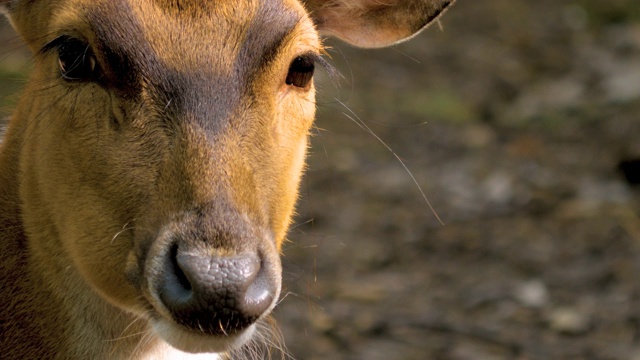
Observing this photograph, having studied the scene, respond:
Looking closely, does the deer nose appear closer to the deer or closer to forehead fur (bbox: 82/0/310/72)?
the deer

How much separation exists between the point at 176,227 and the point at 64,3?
1194 millimetres

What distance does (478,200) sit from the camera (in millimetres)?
9922

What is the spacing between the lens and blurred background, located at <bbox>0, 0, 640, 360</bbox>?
8.05 meters

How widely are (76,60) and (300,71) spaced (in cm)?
96

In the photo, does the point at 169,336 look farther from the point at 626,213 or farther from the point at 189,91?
the point at 626,213

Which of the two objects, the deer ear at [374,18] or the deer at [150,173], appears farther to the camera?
the deer ear at [374,18]

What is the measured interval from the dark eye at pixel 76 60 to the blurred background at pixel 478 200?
78 centimetres

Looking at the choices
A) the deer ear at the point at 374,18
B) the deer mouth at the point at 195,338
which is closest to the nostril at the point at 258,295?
the deer mouth at the point at 195,338

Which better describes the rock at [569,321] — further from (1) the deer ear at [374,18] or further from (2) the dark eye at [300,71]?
(2) the dark eye at [300,71]

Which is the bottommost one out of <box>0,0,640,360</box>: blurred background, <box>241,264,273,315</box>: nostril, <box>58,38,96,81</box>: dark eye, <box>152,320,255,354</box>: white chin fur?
<box>0,0,640,360</box>: blurred background

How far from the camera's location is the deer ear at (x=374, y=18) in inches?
217

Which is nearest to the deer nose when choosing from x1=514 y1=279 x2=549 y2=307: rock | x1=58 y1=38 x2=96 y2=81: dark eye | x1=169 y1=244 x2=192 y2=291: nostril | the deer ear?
x1=169 y1=244 x2=192 y2=291: nostril

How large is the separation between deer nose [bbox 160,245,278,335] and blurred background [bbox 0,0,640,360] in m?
1.87

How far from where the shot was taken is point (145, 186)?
13.5 feet
